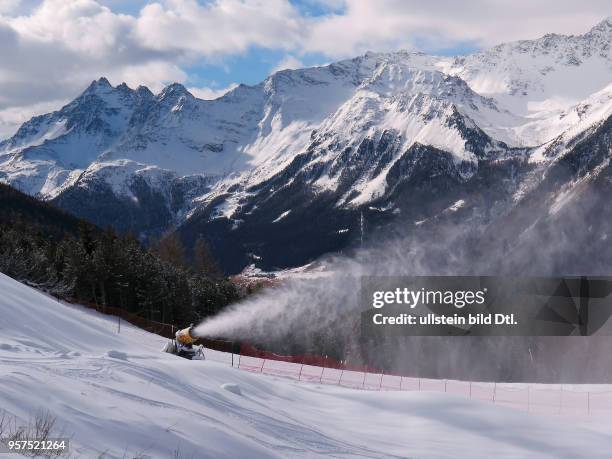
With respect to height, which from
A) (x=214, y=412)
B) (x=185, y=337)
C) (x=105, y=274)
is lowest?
(x=214, y=412)

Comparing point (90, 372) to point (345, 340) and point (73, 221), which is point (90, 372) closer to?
point (345, 340)

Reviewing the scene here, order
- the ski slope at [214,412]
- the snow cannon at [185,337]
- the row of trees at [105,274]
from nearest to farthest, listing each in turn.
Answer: the ski slope at [214,412] < the snow cannon at [185,337] < the row of trees at [105,274]

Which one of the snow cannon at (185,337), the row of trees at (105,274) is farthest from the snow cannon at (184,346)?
the row of trees at (105,274)

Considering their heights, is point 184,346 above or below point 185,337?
below

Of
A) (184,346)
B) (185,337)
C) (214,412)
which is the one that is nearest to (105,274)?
(184,346)

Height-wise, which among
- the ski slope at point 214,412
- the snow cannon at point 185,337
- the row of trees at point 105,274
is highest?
the row of trees at point 105,274

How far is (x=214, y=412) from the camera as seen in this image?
58.4 feet

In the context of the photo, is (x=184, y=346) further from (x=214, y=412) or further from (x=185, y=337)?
(x=214, y=412)

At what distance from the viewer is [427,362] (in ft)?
286

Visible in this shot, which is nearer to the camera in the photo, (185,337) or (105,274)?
(185,337)

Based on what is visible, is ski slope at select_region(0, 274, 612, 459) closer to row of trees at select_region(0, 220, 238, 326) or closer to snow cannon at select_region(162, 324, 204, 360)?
snow cannon at select_region(162, 324, 204, 360)

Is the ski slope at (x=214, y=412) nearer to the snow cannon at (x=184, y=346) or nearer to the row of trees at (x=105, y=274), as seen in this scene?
the snow cannon at (x=184, y=346)

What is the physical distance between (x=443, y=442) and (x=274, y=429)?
6411mm

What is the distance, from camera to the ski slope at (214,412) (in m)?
13.6
